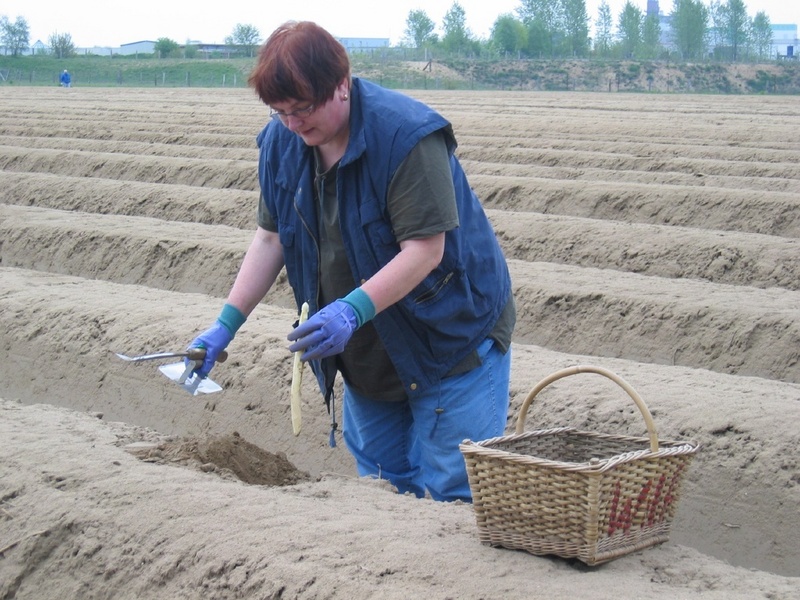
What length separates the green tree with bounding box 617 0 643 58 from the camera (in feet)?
230

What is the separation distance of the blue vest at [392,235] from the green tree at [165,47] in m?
53.5

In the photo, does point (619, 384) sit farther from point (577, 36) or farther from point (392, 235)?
point (577, 36)

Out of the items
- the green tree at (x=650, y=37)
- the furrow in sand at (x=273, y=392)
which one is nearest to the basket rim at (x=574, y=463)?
the furrow in sand at (x=273, y=392)

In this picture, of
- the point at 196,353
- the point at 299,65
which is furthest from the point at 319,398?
the point at 299,65

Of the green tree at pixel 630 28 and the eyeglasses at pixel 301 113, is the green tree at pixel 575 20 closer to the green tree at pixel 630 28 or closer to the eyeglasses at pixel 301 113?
the green tree at pixel 630 28

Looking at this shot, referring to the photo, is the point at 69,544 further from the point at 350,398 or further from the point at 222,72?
the point at 222,72

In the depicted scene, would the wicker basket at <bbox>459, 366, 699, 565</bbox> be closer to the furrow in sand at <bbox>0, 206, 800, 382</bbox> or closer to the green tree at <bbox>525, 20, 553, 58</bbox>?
the furrow in sand at <bbox>0, 206, 800, 382</bbox>

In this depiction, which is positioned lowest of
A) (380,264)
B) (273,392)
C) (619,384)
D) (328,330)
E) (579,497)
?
(273,392)

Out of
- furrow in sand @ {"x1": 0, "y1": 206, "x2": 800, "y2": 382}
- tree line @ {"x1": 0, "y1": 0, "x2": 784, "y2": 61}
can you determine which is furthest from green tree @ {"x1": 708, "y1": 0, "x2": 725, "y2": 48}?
furrow in sand @ {"x1": 0, "y1": 206, "x2": 800, "y2": 382}

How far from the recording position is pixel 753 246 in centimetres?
728

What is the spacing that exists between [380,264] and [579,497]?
82 centimetres

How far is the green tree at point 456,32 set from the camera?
6975cm

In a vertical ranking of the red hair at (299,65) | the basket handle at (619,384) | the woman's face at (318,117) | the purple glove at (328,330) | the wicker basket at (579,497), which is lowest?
the wicker basket at (579,497)

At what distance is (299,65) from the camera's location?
2.70 metres
